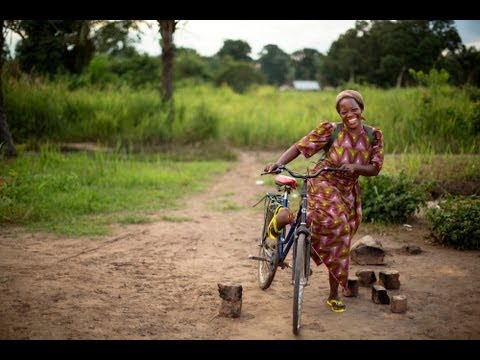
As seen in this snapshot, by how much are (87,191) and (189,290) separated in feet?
13.7

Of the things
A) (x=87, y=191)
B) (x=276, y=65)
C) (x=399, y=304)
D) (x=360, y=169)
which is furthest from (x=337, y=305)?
(x=276, y=65)

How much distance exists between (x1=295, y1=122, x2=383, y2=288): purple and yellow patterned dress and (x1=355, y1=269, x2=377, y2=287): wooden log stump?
789 mm

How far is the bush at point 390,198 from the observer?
7016 mm

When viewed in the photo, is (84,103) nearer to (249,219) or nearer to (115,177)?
(115,177)

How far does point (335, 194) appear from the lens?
4.22 meters

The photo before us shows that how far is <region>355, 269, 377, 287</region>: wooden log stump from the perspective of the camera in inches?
194

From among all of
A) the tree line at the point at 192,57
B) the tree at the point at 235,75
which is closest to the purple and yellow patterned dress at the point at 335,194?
the tree line at the point at 192,57

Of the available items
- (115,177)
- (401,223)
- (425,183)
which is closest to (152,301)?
(401,223)

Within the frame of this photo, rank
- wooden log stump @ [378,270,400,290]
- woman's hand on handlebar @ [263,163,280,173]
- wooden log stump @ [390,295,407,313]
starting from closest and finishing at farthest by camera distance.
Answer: woman's hand on handlebar @ [263,163,280,173] → wooden log stump @ [390,295,407,313] → wooden log stump @ [378,270,400,290]

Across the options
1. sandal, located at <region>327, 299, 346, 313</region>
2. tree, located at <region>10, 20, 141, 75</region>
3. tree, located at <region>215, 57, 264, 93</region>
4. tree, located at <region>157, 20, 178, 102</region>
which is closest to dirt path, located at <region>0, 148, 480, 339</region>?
sandal, located at <region>327, 299, 346, 313</region>

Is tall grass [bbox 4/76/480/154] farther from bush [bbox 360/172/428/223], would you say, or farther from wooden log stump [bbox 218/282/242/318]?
wooden log stump [bbox 218/282/242/318]

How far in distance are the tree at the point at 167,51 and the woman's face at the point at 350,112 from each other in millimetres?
11881

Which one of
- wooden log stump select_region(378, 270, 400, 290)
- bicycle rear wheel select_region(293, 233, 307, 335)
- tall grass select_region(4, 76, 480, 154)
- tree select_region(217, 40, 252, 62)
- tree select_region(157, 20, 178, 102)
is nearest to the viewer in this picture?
bicycle rear wheel select_region(293, 233, 307, 335)

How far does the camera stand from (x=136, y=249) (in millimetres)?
6098
